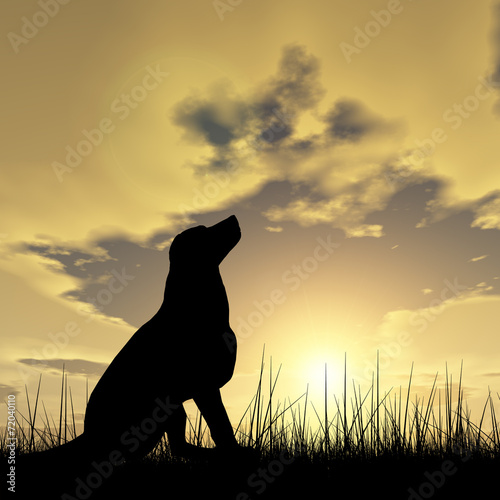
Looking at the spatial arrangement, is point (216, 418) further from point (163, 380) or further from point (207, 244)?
point (207, 244)

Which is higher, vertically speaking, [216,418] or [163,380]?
[163,380]

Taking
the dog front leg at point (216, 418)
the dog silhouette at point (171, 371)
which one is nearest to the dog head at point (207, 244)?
the dog silhouette at point (171, 371)

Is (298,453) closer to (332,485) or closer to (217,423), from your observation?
(332,485)

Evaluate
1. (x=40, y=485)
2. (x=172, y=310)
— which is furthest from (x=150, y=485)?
(x=172, y=310)

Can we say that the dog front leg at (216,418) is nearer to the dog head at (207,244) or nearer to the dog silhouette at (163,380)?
the dog silhouette at (163,380)

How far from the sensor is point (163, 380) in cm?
329

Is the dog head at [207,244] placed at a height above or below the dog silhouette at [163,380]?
above

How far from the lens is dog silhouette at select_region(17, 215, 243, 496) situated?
3270 mm

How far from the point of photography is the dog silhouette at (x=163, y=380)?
10.7ft

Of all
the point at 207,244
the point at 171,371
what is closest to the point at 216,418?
the point at 171,371

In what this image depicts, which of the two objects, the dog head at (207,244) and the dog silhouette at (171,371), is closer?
the dog silhouette at (171,371)

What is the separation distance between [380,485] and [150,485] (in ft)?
4.93

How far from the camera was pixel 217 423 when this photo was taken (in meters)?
3.23

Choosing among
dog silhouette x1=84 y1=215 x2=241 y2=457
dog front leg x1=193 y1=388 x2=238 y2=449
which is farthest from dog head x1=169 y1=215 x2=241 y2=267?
dog front leg x1=193 y1=388 x2=238 y2=449
